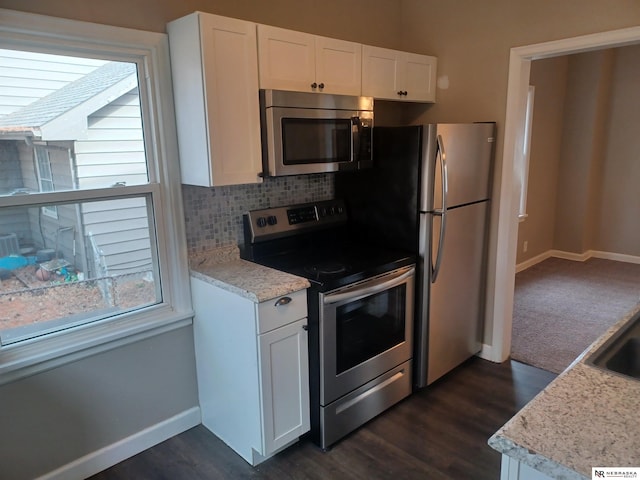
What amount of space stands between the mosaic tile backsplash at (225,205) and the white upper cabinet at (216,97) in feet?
0.70

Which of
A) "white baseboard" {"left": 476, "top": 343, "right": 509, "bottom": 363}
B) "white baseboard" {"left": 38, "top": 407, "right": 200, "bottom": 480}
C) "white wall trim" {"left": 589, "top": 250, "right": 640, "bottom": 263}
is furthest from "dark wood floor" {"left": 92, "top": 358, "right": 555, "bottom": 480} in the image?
"white wall trim" {"left": 589, "top": 250, "right": 640, "bottom": 263}

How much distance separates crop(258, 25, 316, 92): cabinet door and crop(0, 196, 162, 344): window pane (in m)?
0.87

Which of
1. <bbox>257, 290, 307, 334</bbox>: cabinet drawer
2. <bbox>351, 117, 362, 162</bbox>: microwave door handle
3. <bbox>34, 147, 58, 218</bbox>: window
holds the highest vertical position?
<bbox>351, 117, 362, 162</bbox>: microwave door handle

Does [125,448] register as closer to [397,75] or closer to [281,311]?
[281,311]

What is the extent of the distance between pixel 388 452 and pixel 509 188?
5.86 ft

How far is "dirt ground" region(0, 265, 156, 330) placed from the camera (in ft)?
6.51

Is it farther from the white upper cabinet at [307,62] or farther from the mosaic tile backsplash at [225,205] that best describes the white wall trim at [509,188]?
the mosaic tile backsplash at [225,205]

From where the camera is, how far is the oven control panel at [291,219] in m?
2.59

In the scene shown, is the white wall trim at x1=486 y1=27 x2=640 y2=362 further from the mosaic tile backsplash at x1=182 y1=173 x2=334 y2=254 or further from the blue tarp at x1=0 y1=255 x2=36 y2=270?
the blue tarp at x1=0 y1=255 x2=36 y2=270

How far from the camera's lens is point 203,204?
2469 mm

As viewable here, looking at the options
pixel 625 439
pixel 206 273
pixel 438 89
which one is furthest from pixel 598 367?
pixel 438 89

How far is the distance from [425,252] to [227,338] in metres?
1.21

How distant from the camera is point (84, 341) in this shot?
6.97 ft

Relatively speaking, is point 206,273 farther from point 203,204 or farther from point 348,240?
point 348,240
